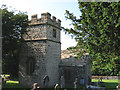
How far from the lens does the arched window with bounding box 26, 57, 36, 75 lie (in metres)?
19.3

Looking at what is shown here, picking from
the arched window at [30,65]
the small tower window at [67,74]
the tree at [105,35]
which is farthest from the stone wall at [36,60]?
the tree at [105,35]

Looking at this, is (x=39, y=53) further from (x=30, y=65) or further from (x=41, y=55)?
(x=30, y=65)

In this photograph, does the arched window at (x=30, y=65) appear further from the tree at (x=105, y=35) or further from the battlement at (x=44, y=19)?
the tree at (x=105, y=35)

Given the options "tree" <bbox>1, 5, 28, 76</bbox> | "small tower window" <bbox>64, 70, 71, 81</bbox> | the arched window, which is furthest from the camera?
"small tower window" <bbox>64, 70, 71, 81</bbox>

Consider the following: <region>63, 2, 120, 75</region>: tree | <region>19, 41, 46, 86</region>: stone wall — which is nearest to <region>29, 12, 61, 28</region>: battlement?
<region>19, 41, 46, 86</region>: stone wall

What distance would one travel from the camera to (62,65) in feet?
71.1

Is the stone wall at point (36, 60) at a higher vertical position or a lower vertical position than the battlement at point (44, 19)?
lower

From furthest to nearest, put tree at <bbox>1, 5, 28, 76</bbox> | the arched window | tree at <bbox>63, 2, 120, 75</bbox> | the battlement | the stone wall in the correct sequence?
the arched window
the battlement
the stone wall
tree at <bbox>1, 5, 28, 76</bbox>
tree at <bbox>63, 2, 120, 75</bbox>

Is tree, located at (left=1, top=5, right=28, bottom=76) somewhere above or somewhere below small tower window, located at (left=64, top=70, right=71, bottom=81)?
above

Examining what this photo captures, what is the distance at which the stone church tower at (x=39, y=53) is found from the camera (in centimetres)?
1855

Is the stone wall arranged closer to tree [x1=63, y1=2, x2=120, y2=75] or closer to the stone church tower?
the stone church tower

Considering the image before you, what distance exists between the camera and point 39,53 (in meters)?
19.0

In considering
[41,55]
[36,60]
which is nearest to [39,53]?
[41,55]

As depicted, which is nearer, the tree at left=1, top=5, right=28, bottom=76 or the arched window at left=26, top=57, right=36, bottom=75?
the tree at left=1, top=5, right=28, bottom=76
